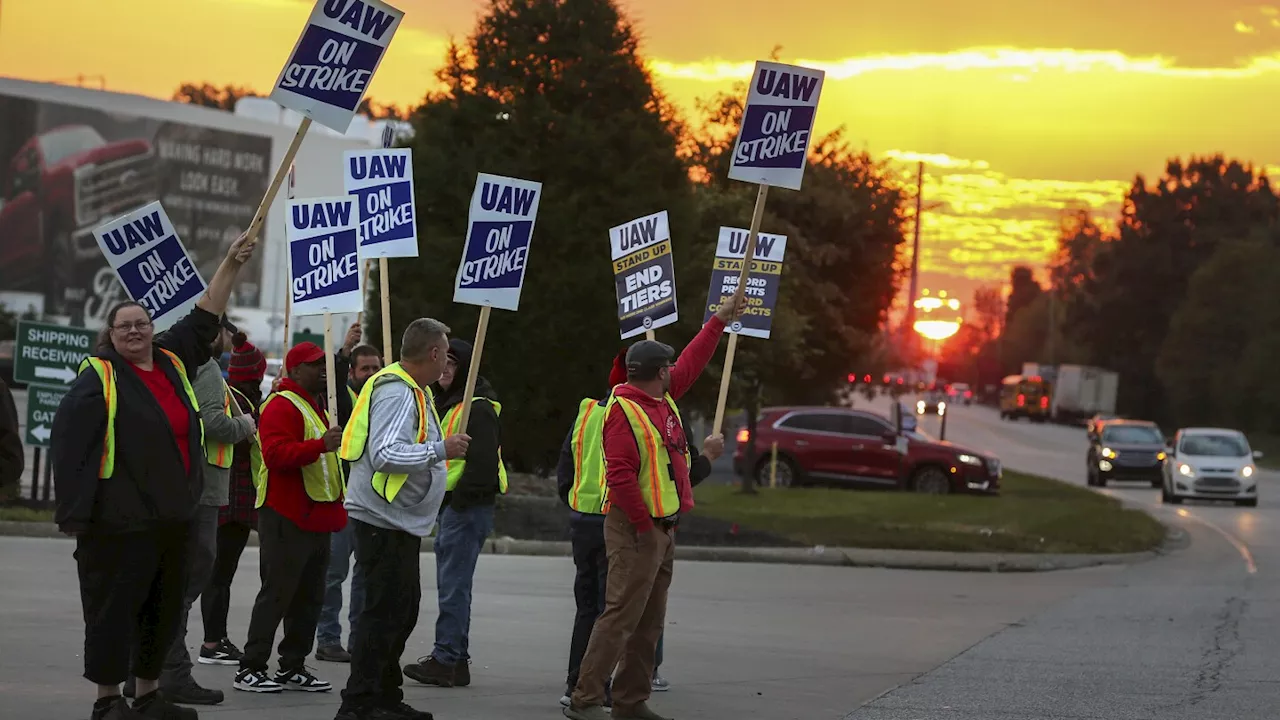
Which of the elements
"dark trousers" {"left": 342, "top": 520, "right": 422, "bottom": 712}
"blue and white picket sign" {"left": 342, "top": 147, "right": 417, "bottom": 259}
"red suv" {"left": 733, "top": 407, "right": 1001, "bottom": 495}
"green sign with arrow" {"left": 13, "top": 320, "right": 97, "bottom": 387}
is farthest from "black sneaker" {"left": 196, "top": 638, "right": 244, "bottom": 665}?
"red suv" {"left": 733, "top": 407, "right": 1001, "bottom": 495}

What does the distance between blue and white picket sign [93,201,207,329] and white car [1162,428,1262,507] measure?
28670 mm

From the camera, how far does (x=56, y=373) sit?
67.2ft

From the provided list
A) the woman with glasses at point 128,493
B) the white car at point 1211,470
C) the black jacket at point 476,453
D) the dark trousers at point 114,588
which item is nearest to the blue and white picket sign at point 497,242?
the black jacket at point 476,453

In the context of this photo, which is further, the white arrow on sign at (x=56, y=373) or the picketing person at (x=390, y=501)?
the white arrow on sign at (x=56, y=373)

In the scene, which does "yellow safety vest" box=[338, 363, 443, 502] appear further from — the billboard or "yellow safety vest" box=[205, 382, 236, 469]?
the billboard

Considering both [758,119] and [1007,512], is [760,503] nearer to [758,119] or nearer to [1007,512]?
[1007,512]

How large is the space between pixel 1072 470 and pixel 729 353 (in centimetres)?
4302

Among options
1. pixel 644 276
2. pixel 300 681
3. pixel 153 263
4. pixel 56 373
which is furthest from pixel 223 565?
pixel 56 373

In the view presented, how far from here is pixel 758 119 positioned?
1111 cm

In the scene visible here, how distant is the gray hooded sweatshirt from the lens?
27.0 feet

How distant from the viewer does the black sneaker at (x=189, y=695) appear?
29.4 ft

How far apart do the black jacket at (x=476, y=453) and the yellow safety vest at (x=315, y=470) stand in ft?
2.61

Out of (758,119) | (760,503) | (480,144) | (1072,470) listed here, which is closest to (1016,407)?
(1072,470)

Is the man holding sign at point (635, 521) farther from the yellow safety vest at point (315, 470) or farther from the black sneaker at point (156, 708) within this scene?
the black sneaker at point (156, 708)
